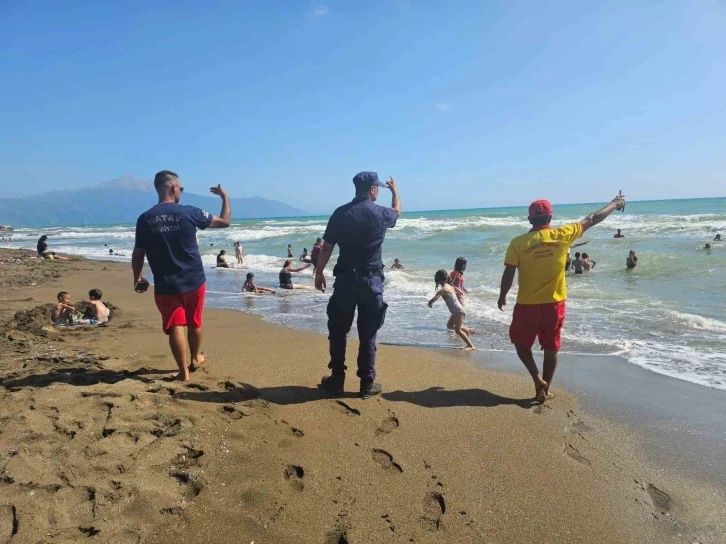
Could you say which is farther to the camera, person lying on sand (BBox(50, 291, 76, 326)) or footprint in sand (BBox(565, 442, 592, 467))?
person lying on sand (BBox(50, 291, 76, 326))

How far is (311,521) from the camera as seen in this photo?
7.61ft

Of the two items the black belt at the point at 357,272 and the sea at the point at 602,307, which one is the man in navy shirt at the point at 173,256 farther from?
the sea at the point at 602,307

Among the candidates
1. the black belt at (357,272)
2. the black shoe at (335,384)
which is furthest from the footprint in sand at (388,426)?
the black belt at (357,272)

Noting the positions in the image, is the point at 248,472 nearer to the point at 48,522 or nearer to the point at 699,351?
the point at 48,522

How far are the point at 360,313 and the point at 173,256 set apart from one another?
1.69 meters

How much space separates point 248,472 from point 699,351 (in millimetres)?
5730

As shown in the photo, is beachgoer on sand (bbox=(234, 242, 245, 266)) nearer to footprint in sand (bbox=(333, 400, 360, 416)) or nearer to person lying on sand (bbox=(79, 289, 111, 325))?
person lying on sand (bbox=(79, 289, 111, 325))

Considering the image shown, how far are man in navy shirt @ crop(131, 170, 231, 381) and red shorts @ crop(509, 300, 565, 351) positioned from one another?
9.50 ft

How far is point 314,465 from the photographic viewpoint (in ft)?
9.34

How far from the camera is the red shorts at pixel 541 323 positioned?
403cm

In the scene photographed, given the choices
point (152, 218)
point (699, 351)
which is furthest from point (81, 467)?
point (699, 351)

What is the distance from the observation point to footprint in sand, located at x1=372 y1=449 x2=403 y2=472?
9.38ft

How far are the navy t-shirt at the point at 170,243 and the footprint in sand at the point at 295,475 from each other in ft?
6.52

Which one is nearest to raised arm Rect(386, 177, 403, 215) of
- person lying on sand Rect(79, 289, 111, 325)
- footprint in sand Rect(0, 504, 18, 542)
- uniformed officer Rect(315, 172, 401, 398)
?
uniformed officer Rect(315, 172, 401, 398)
